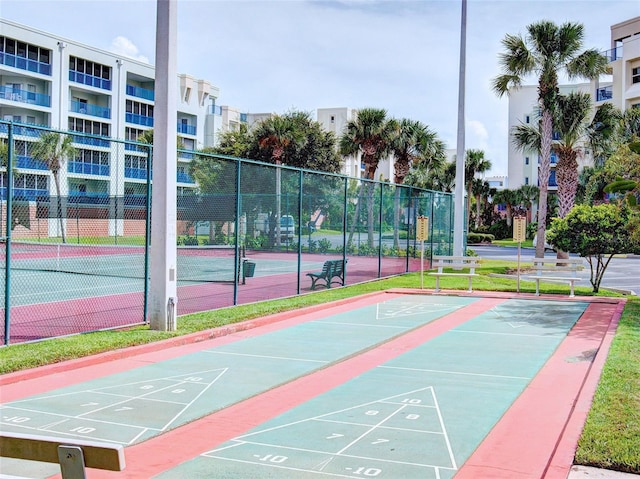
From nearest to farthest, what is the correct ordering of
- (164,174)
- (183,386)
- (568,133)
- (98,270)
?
1. (183,386)
2. (164,174)
3. (98,270)
4. (568,133)

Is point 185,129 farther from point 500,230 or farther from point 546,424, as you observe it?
point 546,424

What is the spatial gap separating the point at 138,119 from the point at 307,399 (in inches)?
2258

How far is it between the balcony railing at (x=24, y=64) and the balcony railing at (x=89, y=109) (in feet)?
12.3

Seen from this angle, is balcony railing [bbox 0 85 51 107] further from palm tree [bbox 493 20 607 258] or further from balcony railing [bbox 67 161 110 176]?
palm tree [bbox 493 20 607 258]

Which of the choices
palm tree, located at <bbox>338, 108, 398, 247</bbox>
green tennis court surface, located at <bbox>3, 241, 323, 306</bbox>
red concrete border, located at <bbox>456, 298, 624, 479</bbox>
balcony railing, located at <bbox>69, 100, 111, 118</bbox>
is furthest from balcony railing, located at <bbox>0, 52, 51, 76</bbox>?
red concrete border, located at <bbox>456, 298, 624, 479</bbox>

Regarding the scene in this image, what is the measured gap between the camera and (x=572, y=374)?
924cm

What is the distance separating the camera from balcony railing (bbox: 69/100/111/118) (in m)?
55.2

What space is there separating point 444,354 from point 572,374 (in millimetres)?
2067

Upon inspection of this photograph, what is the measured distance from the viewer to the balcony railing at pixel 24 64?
161 ft

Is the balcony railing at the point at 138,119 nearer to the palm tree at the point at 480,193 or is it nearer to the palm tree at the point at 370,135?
the palm tree at the point at 370,135

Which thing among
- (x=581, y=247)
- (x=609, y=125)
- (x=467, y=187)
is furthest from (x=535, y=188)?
(x=581, y=247)

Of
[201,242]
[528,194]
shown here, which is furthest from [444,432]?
[528,194]

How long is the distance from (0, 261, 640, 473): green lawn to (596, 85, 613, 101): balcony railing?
46389 millimetres

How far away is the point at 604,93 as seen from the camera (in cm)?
5925
